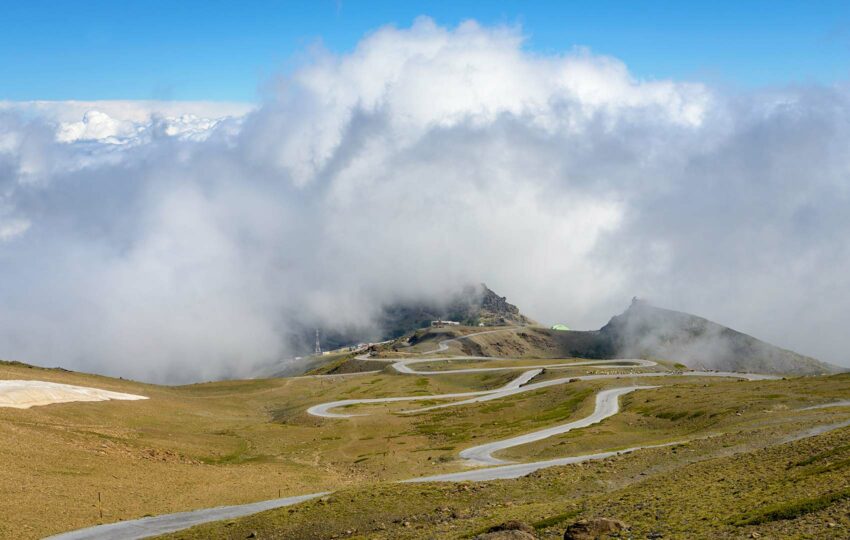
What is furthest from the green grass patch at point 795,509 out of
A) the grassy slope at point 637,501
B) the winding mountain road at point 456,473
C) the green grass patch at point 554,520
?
the winding mountain road at point 456,473

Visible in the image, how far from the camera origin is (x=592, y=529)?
3588 centimetres

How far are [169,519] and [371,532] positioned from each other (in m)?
21.3

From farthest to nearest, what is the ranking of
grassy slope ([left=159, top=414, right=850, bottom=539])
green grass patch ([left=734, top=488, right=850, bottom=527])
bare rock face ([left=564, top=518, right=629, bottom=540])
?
grassy slope ([left=159, top=414, right=850, bottom=539])
bare rock face ([left=564, top=518, right=629, bottom=540])
green grass patch ([left=734, top=488, right=850, bottom=527])

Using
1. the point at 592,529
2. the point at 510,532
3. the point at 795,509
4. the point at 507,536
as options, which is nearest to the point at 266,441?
the point at 510,532

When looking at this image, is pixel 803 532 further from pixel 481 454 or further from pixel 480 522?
pixel 481 454

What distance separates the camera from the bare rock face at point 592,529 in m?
35.6

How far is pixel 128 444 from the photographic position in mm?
88375

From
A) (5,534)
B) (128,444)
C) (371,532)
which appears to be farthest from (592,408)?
(5,534)

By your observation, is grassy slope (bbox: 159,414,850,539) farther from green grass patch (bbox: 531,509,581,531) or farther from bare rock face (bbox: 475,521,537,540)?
bare rock face (bbox: 475,521,537,540)

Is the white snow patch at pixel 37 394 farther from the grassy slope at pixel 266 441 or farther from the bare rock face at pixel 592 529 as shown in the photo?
the bare rock face at pixel 592 529

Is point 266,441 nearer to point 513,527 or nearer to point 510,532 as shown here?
point 513,527

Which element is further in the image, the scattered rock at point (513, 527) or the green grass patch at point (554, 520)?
the green grass patch at point (554, 520)

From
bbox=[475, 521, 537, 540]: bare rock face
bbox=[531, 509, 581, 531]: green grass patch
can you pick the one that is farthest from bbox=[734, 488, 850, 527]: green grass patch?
bbox=[475, 521, 537, 540]: bare rock face

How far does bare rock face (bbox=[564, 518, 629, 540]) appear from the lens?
35.6 metres
